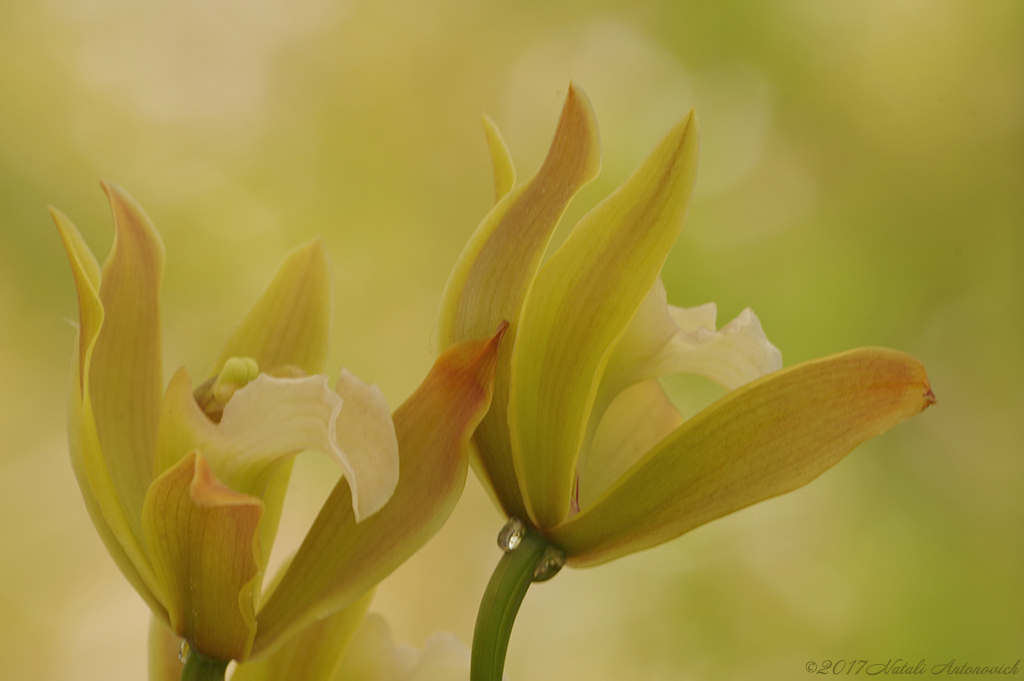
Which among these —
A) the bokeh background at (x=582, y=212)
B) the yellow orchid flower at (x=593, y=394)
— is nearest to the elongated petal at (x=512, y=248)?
the yellow orchid flower at (x=593, y=394)

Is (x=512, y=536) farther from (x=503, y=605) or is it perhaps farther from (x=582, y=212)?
(x=582, y=212)

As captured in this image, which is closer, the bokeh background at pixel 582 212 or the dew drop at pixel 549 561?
the dew drop at pixel 549 561

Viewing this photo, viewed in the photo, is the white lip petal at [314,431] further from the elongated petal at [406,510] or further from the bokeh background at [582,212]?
the bokeh background at [582,212]

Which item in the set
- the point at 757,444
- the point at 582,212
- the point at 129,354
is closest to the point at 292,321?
the point at 129,354

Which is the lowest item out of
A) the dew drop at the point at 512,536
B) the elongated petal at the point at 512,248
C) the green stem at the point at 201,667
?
the green stem at the point at 201,667

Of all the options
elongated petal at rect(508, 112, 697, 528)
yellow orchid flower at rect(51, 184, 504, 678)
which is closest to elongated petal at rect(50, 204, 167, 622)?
yellow orchid flower at rect(51, 184, 504, 678)

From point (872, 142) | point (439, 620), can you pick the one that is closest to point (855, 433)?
point (439, 620)

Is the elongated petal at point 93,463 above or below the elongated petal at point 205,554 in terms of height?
above
